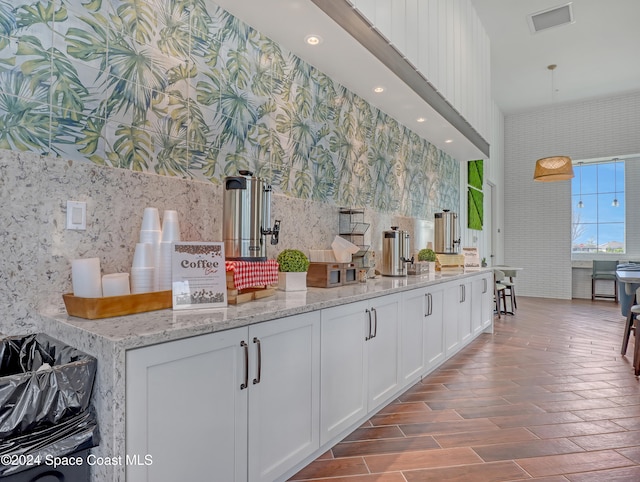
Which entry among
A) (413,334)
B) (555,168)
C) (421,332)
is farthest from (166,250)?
(555,168)

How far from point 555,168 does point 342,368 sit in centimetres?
558

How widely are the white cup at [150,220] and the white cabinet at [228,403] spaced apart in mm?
674

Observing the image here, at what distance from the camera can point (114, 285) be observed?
1580mm

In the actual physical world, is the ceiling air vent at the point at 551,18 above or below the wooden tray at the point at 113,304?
above

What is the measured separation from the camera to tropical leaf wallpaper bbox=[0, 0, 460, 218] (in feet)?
→ 5.13

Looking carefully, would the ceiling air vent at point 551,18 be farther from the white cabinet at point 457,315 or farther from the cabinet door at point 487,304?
the white cabinet at point 457,315

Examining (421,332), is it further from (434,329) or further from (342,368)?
(342,368)

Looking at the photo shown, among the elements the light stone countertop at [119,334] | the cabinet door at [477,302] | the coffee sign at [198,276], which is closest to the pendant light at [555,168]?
the cabinet door at [477,302]

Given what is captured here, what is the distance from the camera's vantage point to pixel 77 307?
1450mm

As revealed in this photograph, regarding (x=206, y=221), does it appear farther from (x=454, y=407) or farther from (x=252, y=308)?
(x=454, y=407)

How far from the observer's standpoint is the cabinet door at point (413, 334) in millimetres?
2816

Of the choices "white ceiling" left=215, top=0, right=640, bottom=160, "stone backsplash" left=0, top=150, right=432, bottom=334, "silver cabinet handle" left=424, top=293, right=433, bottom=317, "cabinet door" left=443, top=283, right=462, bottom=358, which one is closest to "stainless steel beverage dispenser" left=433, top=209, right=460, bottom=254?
"white ceiling" left=215, top=0, right=640, bottom=160

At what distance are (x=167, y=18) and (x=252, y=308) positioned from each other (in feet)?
5.19

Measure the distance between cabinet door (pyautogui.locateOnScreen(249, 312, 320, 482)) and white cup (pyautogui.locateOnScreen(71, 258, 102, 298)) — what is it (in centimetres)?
65
